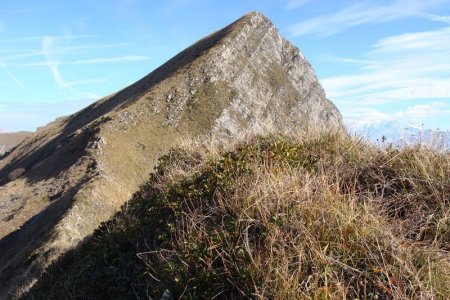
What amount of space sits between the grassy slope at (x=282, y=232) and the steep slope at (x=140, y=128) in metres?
2.63

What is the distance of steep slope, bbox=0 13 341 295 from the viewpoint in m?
41.5

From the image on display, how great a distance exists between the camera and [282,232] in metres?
5.98

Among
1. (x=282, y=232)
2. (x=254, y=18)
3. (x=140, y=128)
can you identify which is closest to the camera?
(x=282, y=232)

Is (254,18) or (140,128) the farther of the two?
(254,18)

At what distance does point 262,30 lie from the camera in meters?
112

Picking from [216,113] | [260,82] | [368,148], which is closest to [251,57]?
[260,82]

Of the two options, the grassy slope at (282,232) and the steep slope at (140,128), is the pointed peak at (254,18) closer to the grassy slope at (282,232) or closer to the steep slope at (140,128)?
the steep slope at (140,128)

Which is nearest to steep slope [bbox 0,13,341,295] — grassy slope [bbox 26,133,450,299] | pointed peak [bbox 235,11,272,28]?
pointed peak [bbox 235,11,272,28]

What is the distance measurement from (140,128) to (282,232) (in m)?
70.6

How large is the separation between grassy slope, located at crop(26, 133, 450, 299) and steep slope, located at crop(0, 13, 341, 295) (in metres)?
2.63

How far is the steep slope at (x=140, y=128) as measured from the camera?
1634 inches

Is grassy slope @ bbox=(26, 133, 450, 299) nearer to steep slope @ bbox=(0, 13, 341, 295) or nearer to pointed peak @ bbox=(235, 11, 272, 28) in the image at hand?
steep slope @ bbox=(0, 13, 341, 295)

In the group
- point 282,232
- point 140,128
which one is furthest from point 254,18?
point 282,232

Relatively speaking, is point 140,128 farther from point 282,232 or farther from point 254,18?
point 282,232
